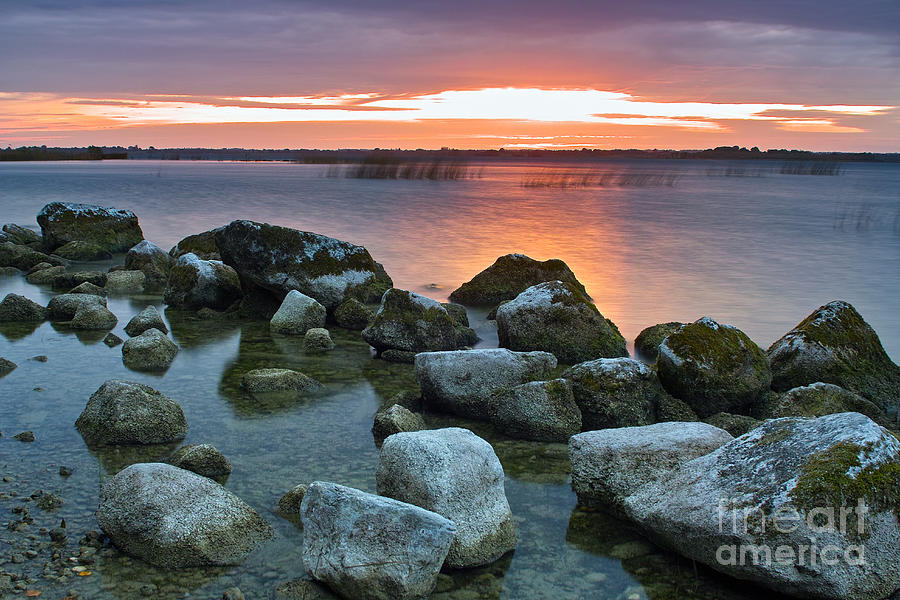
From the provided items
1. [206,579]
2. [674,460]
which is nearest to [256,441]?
[206,579]

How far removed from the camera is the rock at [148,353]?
8727mm

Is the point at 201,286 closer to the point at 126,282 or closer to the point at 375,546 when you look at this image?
the point at 126,282

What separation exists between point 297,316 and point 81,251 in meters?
9.89

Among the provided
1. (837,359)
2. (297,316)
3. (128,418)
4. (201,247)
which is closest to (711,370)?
(837,359)

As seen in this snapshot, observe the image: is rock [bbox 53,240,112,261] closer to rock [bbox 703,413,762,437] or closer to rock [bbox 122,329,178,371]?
rock [bbox 122,329,178,371]

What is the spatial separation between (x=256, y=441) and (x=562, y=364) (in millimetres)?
4058

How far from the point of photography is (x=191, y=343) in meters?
10.1

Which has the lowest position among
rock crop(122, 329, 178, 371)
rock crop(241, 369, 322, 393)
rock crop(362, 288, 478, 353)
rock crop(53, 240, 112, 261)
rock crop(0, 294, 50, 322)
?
rock crop(53, 240, 112, 261)

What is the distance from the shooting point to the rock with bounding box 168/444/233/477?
5.73 meters

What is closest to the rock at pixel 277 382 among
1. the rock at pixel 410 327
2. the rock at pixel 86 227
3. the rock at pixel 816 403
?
the rock at pixel 410 327

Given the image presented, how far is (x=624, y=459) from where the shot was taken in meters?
5.39

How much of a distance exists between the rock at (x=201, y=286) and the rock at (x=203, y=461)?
6.71 metres

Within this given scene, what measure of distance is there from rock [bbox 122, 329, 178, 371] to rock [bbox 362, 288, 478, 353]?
93.0 inches

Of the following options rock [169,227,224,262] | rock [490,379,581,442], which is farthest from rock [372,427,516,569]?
rock [169,227,224,262]
